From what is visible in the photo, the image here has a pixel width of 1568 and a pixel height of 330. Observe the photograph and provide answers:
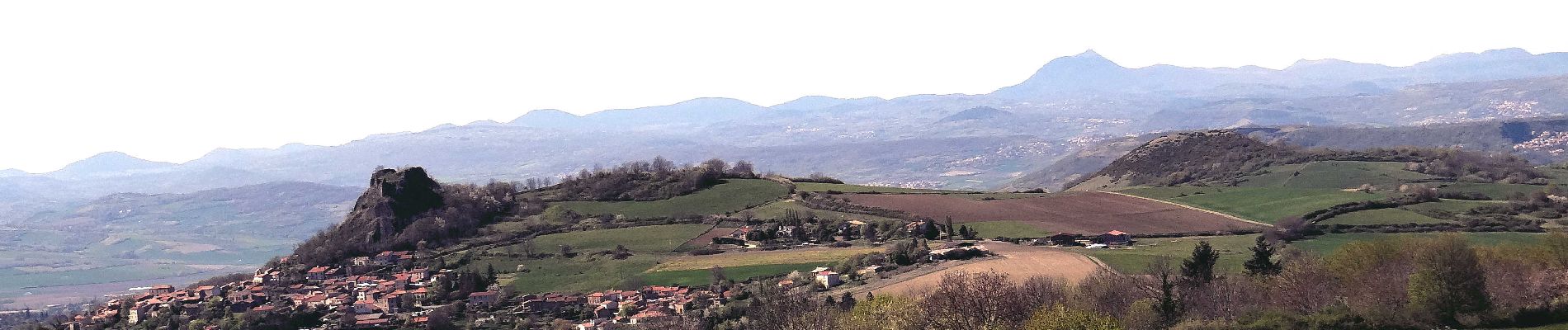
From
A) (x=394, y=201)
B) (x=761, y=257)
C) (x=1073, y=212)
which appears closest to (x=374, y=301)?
(x=761, y=257)

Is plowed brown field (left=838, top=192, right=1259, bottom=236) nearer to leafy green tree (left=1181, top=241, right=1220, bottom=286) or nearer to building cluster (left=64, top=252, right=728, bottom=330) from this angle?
building cluster (left=64, top=252, right=728, bottom=330)

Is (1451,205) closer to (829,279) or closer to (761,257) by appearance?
(761,257)

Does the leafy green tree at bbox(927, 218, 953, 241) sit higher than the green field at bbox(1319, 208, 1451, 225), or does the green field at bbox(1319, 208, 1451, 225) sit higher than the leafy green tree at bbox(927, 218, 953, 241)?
the leafy green tree at bbox(927, 218, 953, 241)

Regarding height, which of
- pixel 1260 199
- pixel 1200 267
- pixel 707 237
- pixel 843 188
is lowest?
pixel 1260 199

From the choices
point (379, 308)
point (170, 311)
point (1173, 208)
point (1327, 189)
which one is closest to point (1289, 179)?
point (1327, 189)

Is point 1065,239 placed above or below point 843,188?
below

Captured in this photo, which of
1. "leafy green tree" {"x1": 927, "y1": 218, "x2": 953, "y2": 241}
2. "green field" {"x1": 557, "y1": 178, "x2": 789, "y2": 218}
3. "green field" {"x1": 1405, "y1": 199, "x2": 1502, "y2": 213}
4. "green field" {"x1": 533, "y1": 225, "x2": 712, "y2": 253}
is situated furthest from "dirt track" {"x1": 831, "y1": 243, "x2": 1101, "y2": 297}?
"green field" {"x1": 557, "y1": 178, "x2": 789, "y2": 218}

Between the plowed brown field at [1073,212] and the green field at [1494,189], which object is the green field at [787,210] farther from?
the green field at [1494,189]
